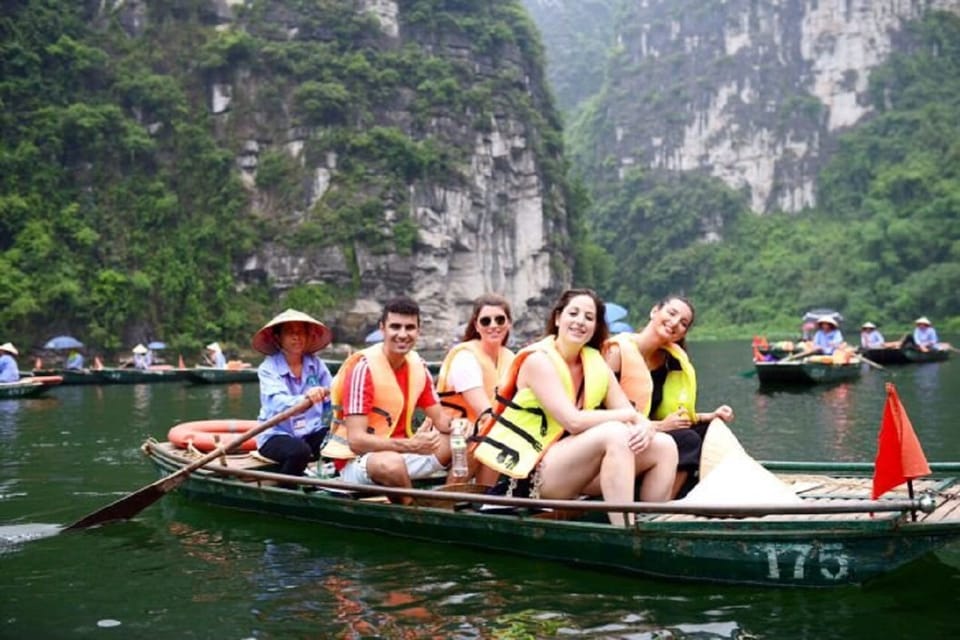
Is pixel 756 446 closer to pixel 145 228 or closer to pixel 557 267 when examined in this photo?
pixel 145 228

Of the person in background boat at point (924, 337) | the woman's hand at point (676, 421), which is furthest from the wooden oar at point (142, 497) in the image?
the person in background boat at point (924, 337)

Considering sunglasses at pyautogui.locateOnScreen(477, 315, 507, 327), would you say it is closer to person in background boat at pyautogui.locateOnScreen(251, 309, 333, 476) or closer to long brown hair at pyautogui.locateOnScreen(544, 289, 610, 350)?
long brown hair at pyautogui.locateOnScreen(544, 289, 610, 350)

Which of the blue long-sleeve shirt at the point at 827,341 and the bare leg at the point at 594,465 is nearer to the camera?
the bare leg at the point at 594,465

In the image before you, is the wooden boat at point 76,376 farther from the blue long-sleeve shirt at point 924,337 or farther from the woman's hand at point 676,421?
the woman's hand at point 676,421

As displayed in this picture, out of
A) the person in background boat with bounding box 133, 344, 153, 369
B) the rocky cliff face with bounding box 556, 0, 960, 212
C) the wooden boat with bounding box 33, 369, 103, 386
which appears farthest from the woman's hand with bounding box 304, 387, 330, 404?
the rocky cliff face with bounding box 556, 0, 960, 212

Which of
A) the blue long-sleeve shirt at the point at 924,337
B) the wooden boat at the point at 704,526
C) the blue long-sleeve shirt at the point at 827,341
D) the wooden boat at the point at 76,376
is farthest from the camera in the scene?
the blue long-sleeve shirt at the point at 924,337

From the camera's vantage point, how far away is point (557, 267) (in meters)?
51.9

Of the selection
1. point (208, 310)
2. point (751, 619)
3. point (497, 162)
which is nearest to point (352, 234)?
point (208, 310)

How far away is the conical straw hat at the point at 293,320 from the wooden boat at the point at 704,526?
2.83 ft

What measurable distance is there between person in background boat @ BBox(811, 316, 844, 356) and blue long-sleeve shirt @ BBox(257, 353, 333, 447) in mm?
13683

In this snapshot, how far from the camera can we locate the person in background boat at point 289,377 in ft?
21.7

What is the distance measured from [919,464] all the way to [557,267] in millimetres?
47595

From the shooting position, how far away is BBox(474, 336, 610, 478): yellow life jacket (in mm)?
5094

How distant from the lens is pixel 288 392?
6.69 metres
